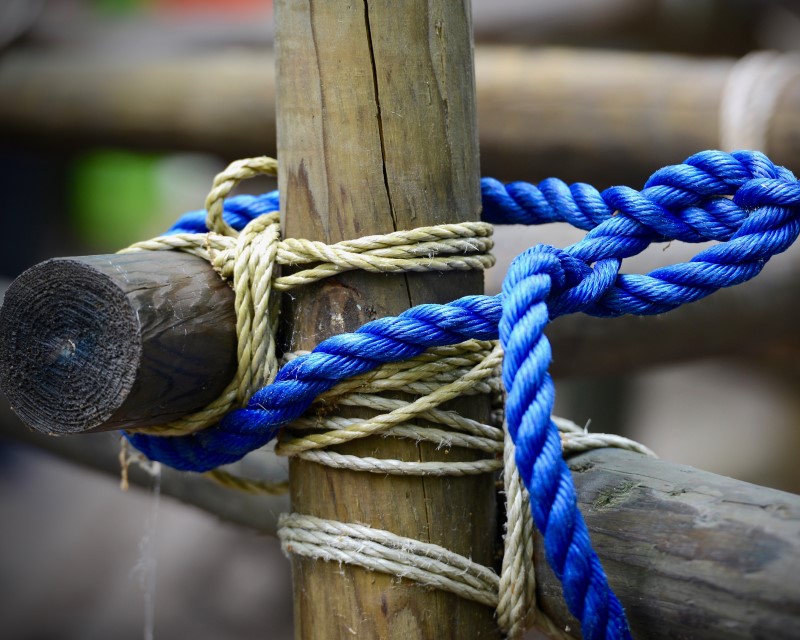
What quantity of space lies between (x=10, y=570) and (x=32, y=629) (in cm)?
Result: 29

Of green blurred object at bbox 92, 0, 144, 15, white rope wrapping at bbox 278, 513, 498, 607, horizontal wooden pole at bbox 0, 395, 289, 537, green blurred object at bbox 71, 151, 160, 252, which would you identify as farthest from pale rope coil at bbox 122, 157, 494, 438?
green blurred object at bbox 92, 0, 144, 15

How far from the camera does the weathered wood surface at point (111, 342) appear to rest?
0.67m

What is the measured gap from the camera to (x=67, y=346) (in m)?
0.70

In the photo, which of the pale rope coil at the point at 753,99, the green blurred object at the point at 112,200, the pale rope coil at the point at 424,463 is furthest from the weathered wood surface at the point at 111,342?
the green blurred object at the point at 112,200

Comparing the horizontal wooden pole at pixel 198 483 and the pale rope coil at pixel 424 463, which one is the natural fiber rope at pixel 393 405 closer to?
the pale rope coil at pixel 424 463

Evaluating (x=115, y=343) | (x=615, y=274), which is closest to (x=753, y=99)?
(x=615, y=274)

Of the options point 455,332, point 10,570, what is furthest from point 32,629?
point 455,332

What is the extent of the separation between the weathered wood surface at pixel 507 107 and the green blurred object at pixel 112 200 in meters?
1.63

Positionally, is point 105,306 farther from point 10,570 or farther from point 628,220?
point 10,570

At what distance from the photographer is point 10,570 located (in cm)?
335

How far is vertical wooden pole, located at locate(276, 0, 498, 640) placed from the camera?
27.8 inches

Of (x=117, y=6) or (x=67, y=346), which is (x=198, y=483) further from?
(x=117, y=6)

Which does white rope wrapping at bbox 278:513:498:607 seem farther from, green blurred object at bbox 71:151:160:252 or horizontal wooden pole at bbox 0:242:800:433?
green blurred object at bbox 71:151:160:252

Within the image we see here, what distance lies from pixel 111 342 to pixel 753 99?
1.39 meters
